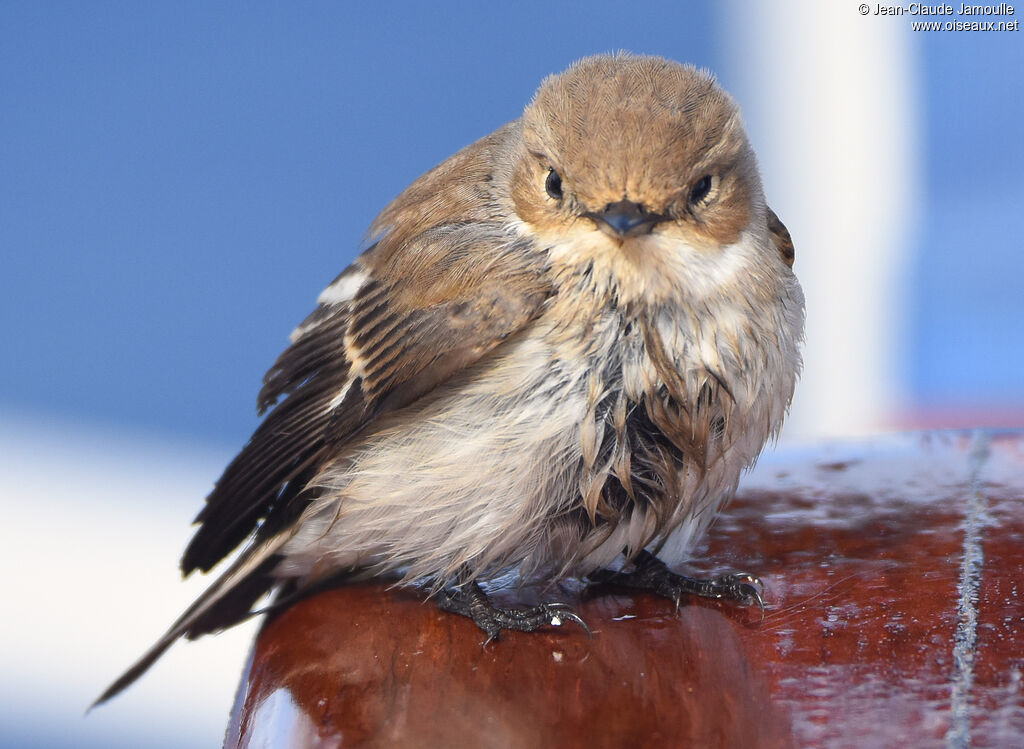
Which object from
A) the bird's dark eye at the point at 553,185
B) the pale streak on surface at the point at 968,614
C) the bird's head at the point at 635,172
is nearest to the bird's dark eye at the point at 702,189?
the bird's head at the point at 635,172

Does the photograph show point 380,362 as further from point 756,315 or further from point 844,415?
point 844,415

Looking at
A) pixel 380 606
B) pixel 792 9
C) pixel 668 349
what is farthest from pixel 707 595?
pixel 792 9

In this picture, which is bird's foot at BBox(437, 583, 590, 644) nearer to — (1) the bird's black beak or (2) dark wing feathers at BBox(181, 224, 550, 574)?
(2) dark wing feathers at BBox(181, 224, 550, 574)

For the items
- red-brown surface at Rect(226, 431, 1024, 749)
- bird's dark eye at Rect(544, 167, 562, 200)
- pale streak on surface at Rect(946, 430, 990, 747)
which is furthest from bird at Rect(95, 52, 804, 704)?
pale streak on surface at Rect(946, 430, 990, 747)

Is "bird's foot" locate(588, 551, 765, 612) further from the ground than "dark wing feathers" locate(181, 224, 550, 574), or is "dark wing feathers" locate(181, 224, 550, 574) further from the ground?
"dark wing feathers" locate(181, 224, 550, 574)

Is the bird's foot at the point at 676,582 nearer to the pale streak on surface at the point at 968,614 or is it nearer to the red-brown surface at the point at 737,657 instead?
the red-brown surface at the point at 737,657
